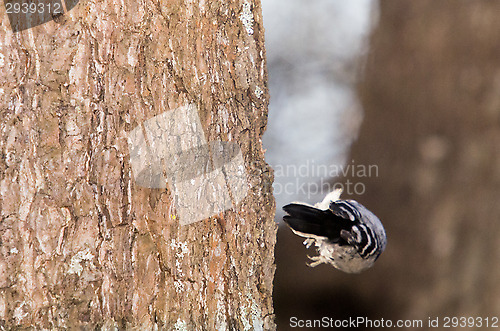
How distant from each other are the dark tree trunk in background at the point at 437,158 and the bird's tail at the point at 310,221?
1.17 ft

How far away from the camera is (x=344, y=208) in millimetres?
706

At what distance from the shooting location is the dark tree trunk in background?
1.00 meters

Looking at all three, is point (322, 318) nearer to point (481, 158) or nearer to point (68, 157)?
point (481, 158)

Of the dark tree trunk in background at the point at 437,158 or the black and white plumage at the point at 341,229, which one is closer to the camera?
the black and white plumage at the point at 341,229

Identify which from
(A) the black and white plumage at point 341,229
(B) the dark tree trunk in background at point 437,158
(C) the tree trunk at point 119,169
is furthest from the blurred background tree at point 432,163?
(C) the tree trunk at point 119,169

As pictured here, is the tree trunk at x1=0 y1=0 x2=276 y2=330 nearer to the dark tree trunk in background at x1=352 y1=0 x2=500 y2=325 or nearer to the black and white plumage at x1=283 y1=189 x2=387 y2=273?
the black and white plumage at x1=283 y1=189 x2=387 y2=273

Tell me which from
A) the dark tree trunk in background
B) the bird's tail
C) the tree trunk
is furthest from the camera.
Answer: the dark tree trunk in background

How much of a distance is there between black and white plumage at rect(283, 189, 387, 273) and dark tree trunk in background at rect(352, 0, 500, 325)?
1.05 feet

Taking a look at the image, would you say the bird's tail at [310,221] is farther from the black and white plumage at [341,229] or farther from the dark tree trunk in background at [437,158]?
the dark tree trunk in background at [437,158]

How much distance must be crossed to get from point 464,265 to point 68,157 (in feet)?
3.09

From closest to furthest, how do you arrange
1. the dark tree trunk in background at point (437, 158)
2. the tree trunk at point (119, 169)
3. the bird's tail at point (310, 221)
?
the tree trunk at point (119, 169) < the bird's tail at point (310, 221) < the dark tree trunk in background at point (437, 158)

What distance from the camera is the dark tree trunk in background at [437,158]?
100cm

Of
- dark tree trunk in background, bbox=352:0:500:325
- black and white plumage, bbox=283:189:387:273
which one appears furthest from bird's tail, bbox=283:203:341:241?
dark tree trunk in background, bbox=352:0:500:325

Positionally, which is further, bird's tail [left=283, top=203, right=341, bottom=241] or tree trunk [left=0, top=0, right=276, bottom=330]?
bird's tail [left=283, top=203, right=341, bottom=241]
